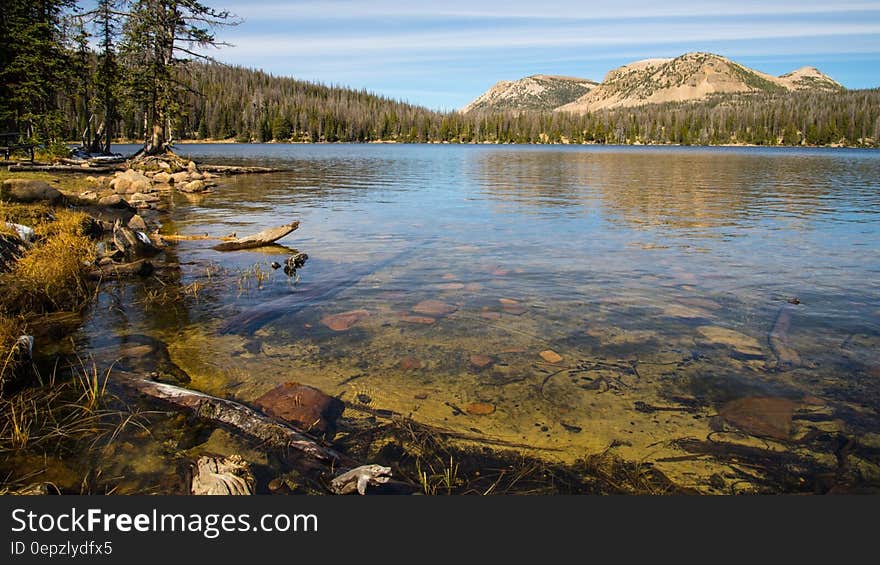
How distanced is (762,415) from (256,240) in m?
12.8

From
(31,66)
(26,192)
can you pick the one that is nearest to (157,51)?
(31,66)

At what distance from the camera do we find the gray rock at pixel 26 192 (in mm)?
14742

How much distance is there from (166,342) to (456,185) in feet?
103

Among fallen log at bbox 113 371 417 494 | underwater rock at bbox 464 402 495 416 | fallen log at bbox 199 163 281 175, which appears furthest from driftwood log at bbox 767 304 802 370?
fallen log at bbox 199 163 281 175

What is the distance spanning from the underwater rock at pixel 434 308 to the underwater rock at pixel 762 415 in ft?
15.7

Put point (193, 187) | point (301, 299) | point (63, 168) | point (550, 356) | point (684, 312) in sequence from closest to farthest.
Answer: point (550, 356) < point (684, 312) < point (301, 299) < point (63, 168) < point (193, 187)

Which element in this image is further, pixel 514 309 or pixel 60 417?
pixel 514 309

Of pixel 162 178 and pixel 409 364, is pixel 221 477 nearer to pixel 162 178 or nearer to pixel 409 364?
pixel 409 364

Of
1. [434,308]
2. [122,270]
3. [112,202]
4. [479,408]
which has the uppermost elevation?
[112,202]

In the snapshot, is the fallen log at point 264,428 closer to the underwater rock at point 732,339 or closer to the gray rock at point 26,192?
the underwater rock at point 732,339

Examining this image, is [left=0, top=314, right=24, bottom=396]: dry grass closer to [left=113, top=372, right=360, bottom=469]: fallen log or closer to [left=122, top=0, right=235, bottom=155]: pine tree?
[left=113, top=372, right=360, bottom=469]: fallen log

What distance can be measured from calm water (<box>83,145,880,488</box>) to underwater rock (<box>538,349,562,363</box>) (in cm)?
10

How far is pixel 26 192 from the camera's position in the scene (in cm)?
1493

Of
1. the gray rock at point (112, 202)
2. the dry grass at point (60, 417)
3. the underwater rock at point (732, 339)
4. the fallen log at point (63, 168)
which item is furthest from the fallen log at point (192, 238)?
the fallen log at point (63, 168)
